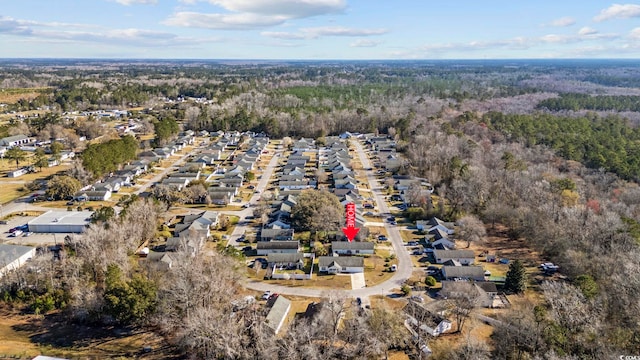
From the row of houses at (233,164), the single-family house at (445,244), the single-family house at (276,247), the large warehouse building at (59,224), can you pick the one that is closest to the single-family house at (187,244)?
the single-family house at (276,247)

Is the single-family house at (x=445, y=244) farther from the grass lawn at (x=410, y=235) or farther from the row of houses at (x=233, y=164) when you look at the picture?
the row of houses at (x=233, y=164)

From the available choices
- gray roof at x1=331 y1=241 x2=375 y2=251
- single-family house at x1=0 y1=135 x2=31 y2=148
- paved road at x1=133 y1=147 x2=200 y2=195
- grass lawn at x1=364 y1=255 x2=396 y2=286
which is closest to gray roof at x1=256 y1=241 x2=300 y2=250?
gray roof at x1=331 y1=241 x2=375 y2=251

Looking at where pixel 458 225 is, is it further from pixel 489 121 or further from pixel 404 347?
pixel 489 121

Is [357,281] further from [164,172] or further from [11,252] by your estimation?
[164,172]

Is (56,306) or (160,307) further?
(56,306)

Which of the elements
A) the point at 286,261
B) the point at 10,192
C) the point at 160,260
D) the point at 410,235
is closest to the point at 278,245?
the point at 286,261

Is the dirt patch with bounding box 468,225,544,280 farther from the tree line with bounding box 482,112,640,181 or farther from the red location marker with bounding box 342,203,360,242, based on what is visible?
the tree line with bounding box 482,112,640,181

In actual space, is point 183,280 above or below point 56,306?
above

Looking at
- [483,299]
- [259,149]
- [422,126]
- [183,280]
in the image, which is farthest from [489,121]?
[183,280]
